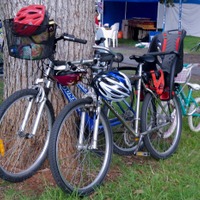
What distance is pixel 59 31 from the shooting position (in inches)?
151

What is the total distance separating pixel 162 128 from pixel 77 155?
3.84 feet

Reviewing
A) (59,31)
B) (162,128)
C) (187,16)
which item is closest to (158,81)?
(162,128)

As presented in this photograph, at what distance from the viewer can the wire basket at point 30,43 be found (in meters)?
3.17

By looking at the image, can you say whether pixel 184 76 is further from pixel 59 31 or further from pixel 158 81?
pixel 59 31

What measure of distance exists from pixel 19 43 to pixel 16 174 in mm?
1075

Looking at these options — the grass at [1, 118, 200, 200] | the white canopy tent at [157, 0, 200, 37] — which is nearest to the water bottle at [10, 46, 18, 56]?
the grass at [1, 118, 200, 200]

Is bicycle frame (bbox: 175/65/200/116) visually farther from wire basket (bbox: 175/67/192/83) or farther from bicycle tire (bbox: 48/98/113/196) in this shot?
bicycle tire (bbox: 48/98/113/196)

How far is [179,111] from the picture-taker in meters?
4.64

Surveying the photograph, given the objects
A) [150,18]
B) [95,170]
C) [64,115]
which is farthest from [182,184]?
[150,18]

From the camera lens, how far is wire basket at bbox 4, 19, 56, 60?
3166 millimetres

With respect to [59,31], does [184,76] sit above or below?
below

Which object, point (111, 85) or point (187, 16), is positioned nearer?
point (111, 85)

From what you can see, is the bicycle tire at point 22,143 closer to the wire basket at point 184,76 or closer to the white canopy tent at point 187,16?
the wire basket at point 184,76

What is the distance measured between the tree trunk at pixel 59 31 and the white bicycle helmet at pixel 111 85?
54cm
